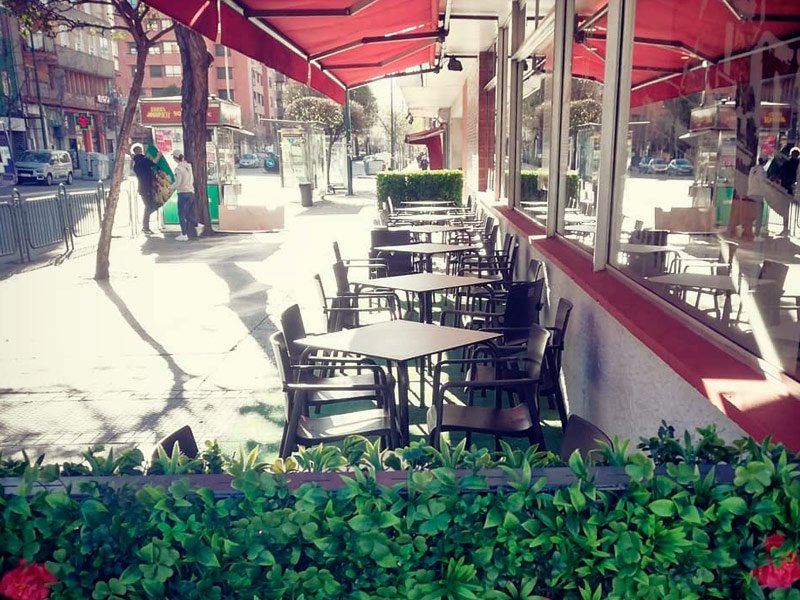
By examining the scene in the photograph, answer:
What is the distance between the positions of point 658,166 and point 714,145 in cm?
33

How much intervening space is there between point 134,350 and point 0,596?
4992mm

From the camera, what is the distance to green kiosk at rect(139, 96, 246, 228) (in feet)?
51.0

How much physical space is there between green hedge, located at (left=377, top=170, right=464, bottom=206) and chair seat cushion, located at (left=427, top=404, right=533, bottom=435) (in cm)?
1170

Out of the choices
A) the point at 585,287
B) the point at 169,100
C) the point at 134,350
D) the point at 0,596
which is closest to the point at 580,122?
the point at 585,287

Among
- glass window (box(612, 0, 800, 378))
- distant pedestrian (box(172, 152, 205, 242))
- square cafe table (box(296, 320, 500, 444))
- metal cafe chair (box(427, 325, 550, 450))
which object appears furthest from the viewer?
distant pedestrian (box(172, 152, 205, 242))

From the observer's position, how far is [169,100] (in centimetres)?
1628

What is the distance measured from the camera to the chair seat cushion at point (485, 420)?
3461mm

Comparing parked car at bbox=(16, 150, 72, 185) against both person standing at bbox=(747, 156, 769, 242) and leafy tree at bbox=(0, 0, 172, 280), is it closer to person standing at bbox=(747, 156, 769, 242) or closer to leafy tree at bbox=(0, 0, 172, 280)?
leafy tree at bbox=(0, 0, 172, 280)

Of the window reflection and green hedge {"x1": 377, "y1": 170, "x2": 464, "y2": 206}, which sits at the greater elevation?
the window reflection

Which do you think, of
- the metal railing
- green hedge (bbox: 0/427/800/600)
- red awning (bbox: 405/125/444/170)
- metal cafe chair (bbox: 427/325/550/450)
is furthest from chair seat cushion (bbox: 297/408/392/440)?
red awning (bbox: 405/125/444/170)

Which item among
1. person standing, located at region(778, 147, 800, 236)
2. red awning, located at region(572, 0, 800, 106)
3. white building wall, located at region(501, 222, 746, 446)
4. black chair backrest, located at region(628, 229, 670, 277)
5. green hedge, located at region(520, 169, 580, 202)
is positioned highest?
red awning, located at region(572, 0, 800, 106)

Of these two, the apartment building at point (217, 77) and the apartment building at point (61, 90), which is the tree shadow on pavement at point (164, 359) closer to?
the apartment building at point (61, 90)

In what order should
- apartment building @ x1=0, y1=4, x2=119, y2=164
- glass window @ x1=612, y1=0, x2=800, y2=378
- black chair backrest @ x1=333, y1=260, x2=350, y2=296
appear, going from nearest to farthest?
glass window @ x1=612, y1=0, x2=800, y2=378
black chair backrest @ x1=333, y1=260, x2=350, y2=296
apartment building @ x1=0, y1=4, x2=119, y2=164

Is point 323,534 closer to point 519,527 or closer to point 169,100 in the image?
point 519,527
